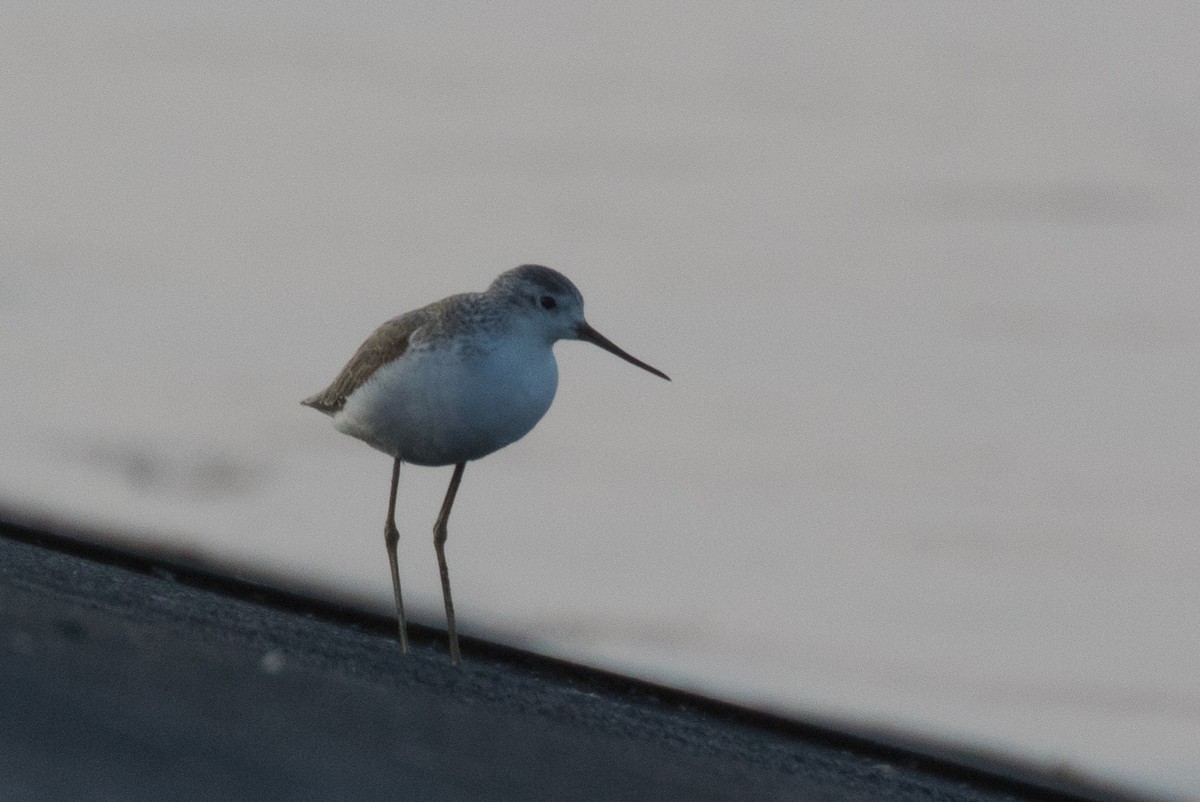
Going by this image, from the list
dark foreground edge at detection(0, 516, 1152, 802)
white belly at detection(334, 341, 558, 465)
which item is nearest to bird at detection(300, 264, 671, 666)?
white belly at detection(334, 341, 558, 465)

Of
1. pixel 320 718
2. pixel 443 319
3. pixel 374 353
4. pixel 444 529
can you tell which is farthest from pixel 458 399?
pixel 320 718

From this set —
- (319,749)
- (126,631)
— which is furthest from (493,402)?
(319,749)

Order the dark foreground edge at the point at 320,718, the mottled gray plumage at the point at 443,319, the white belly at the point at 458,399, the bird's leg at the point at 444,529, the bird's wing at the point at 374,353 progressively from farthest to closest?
the bird's leg at the point at 444,529 → the bird's wing at the point at 374,353 → the mottled gray plumage at the point at 443,319 → the white belly at the point at 458,399 → the dark foreground edge at the point at 320,718

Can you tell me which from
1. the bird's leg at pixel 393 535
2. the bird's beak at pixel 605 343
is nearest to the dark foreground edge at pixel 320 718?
the bird's leg at pixel 393 535

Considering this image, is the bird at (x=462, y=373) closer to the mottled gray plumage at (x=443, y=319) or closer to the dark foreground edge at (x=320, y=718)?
the mottled gray plumage at (x=443, y=319)

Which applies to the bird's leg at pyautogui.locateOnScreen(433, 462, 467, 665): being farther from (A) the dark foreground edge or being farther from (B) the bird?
(A) the dark foreground edge

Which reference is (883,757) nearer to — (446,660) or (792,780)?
(792,780)

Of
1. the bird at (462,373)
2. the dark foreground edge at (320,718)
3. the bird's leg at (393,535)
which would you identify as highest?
the bird at (462,373)
